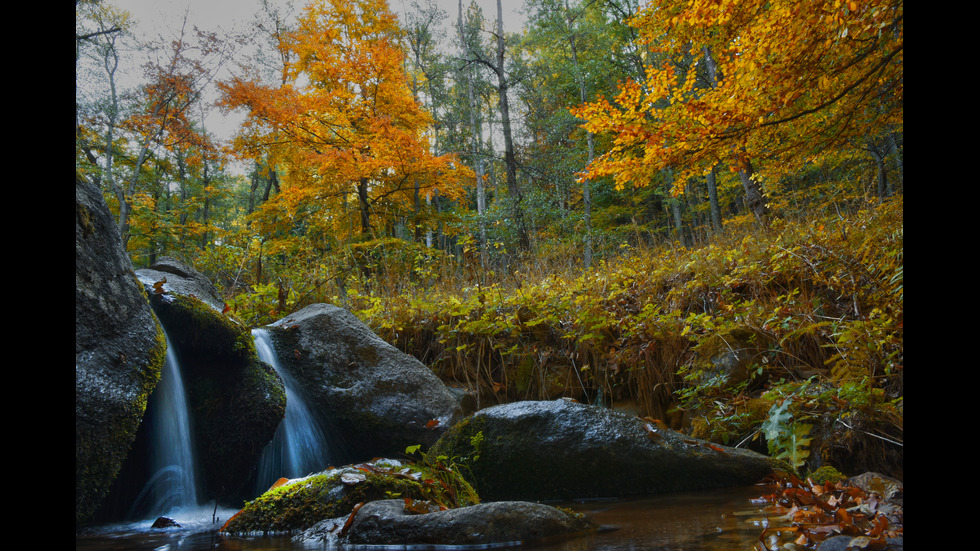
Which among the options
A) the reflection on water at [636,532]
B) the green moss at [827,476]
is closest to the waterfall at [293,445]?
the reflection on water at [636,532]

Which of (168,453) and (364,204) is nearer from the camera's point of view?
(168,453)

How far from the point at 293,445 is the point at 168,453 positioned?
87 centimetres

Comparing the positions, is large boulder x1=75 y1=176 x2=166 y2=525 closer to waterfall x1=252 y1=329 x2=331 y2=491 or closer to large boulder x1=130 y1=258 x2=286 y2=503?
large boulder x1=130 y1=258 x2=286 y2=503

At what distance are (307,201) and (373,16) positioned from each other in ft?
16.2

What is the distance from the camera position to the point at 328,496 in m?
2.43

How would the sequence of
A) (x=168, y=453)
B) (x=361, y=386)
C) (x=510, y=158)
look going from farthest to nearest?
1. (x=510, y=158)
2. (x=361, y=386)
3. (x=168, y=453)

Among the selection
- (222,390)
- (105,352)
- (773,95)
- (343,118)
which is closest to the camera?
(105,352)

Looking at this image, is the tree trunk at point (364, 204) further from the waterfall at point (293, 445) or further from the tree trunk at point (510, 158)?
the waterfall at point (293, 445)

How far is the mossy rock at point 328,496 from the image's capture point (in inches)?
93.7

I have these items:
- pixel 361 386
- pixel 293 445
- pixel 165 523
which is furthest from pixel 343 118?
pixel 165 523

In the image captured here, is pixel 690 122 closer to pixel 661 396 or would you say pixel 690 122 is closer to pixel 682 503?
pixel 661 396

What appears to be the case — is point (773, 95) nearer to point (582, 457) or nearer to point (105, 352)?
point (582, 457)

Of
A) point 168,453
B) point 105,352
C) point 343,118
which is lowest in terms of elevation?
point 168,453
